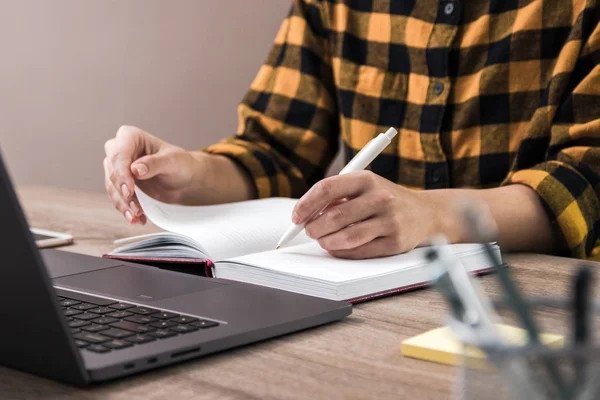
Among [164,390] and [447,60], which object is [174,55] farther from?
[164,390]

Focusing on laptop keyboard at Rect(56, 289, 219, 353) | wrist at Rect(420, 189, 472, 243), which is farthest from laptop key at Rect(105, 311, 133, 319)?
wrist at Rect(420, 189, 472, 243)

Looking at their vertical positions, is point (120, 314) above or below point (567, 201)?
above

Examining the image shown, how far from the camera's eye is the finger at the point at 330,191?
91 cm

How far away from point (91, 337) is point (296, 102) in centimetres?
101

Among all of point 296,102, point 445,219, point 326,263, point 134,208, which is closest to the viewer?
point 326,263

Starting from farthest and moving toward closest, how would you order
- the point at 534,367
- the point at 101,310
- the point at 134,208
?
the point at 134,208 < the point at 101,310 < the point at 534,367

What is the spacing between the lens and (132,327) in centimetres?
66

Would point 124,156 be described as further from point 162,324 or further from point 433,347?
Result: point 433,347

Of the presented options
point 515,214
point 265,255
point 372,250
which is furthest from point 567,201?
point 265,255

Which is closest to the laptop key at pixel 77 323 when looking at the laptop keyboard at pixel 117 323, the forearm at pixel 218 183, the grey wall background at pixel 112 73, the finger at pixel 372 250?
the laptop keyboard at pixel 117 323

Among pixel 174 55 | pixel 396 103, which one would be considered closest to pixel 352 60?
pixel 396 103

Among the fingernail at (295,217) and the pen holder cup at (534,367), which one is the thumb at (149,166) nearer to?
the fingernail at (295,217)

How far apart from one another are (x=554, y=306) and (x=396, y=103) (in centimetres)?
112

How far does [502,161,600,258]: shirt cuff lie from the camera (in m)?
1.14
